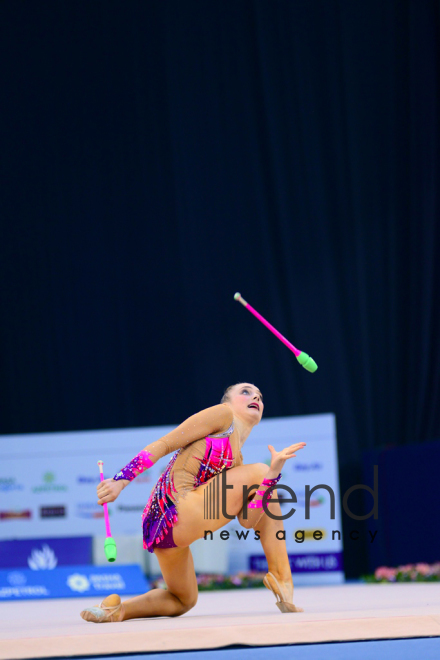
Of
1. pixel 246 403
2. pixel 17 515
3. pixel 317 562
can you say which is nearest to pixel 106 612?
pixel 246 403

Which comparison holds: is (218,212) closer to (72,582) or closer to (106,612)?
(72,582)

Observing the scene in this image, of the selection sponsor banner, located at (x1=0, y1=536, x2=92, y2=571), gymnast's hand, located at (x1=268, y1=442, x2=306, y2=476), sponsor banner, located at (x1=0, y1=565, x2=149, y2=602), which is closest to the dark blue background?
sponsor banner, located at (x1=0, y1=536, x2=92, y2=571)

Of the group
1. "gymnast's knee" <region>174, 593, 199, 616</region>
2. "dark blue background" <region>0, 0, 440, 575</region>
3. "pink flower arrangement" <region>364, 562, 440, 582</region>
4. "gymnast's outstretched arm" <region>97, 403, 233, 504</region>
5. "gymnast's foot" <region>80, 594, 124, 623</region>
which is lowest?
"pink flower arrangement" <region>364, 562, 440, 582</region>

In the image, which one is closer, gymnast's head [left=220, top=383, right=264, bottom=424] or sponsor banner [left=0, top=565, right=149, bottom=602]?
gymnast's head [left=220, top=383, right=264, bottom=424]

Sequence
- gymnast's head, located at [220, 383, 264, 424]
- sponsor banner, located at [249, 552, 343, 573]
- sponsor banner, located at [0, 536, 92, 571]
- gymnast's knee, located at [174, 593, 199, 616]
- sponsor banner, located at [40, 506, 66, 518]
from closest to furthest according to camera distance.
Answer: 1. gymnast's knee, located at [174, 593, 199, 616]
2. gymnast's head, located at [220, 383, 264, 424]
3. sponsor banner, located at [249, 552, 343, 573]
4. sponsor banner, located at [0, 536, 92, 571]
5. sponsor banner, located at [40, 506, 66, 518]

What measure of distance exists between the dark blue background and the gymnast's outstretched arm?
155 inches

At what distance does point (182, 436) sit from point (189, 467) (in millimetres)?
101

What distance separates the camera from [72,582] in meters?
4.81

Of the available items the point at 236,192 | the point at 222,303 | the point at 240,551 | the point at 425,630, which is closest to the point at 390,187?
the point at 236,192

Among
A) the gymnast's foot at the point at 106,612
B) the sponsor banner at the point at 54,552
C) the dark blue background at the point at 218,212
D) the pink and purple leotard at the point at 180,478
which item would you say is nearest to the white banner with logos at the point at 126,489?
the sponsor banner at the point at 54,552

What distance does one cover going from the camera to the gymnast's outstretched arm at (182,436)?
2.24 meters

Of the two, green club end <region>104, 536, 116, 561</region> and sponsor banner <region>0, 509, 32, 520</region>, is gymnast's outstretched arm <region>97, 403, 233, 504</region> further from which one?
sponsor banner <region>0, 509, 32, 520</region>

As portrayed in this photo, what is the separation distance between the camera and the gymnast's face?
8.28ft

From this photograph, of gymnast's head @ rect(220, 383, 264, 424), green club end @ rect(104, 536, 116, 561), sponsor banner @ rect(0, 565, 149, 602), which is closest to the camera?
green club end @ rect(104, 536, 116, 561)
